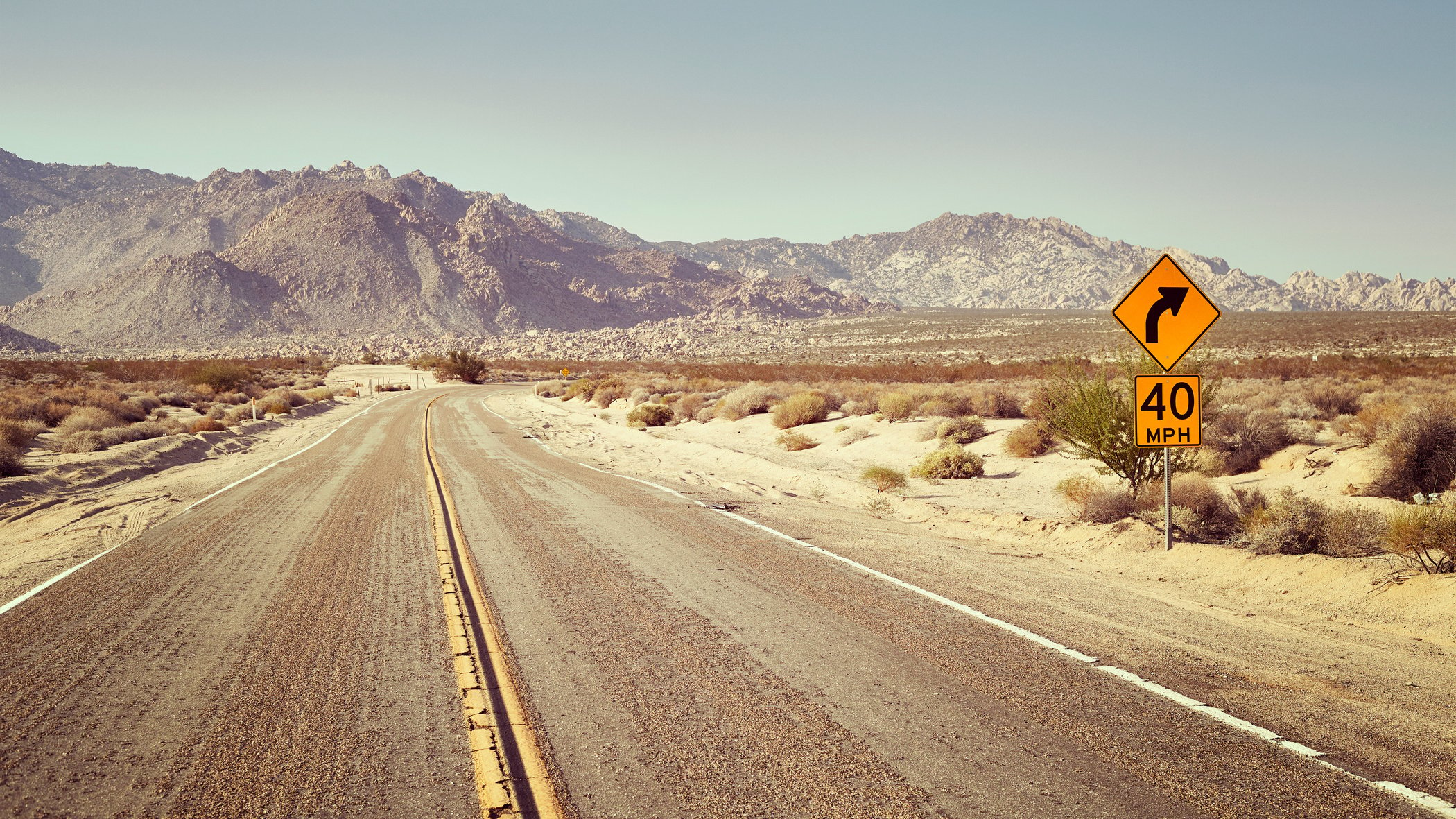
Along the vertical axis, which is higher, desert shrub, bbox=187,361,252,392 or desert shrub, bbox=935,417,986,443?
desert shrub, bbox=187,361,252,392

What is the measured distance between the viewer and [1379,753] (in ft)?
15.0

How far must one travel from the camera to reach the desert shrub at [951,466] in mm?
17688

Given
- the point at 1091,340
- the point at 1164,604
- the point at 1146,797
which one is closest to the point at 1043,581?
the point at 1164,604

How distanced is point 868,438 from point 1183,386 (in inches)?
551

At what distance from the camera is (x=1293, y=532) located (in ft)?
30.7

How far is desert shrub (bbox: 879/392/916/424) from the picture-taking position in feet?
83.9

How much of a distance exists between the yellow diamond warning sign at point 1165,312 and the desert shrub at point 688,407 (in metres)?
23.8

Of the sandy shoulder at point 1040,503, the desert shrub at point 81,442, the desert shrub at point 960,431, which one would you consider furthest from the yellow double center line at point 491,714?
the desert shrub at point 81,442

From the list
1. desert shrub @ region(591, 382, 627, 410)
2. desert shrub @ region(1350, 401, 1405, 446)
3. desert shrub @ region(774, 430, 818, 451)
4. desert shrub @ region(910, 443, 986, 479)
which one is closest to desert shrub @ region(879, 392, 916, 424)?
desert shrub @ region(774, 430, 818, 451)

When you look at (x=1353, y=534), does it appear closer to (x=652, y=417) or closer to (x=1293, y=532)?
(x=1293, y=532)

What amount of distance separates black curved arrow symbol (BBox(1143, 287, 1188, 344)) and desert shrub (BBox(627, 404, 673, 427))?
24.3 m

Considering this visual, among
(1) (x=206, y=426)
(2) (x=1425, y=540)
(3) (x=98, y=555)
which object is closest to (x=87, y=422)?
(1) (x=206, y=426)

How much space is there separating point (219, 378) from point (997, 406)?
4399 cm

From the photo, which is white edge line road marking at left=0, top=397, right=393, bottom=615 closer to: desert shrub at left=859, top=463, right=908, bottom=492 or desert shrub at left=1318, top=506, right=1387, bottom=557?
desert shrub at left=859, top=463, right=908, bottom=492
